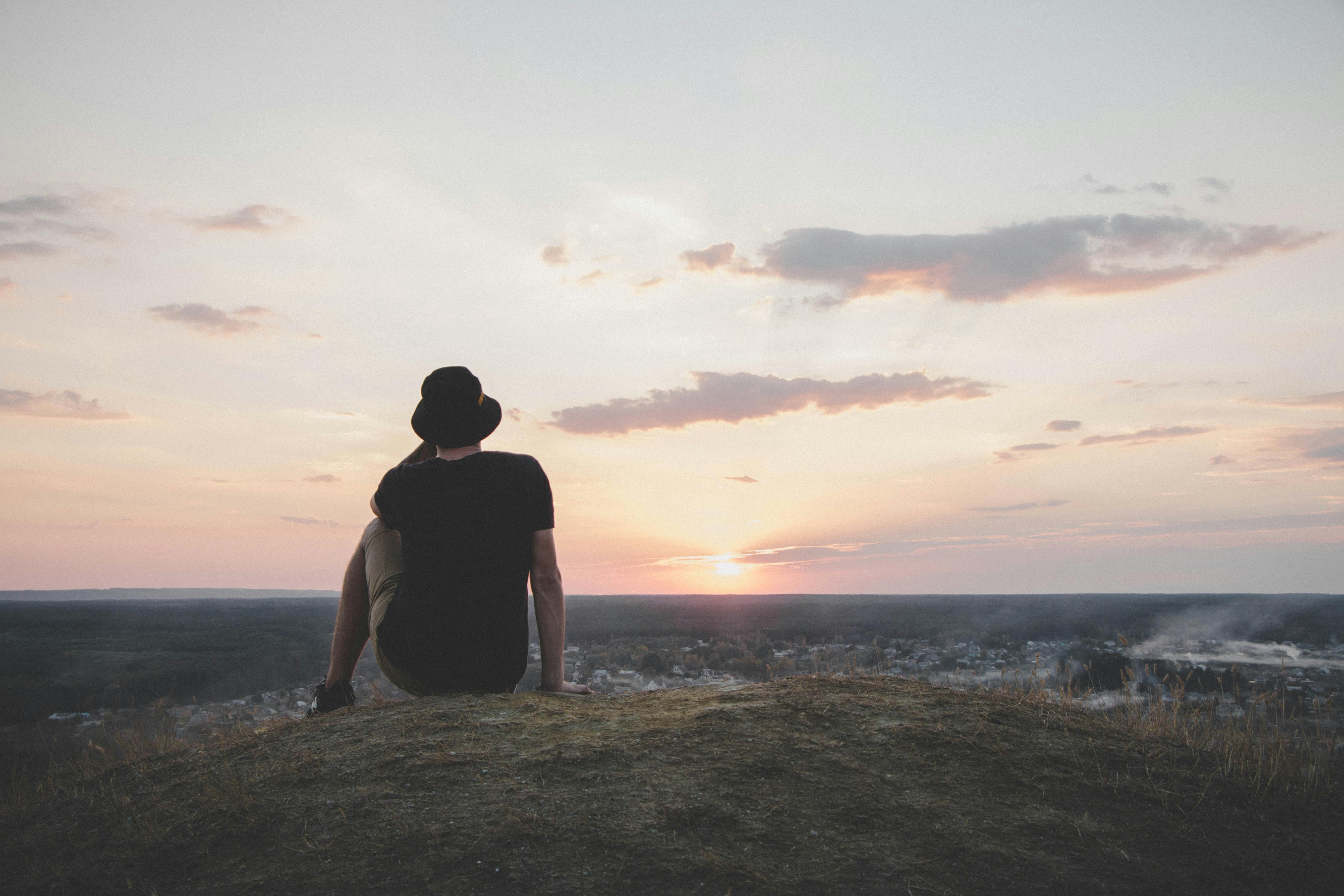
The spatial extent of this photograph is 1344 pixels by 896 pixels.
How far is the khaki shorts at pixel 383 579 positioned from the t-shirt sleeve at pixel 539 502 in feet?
0.83

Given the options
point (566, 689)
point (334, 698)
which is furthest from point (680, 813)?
point (334, 698)

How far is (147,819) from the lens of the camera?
2865 millimetres

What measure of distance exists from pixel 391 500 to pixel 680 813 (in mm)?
1992

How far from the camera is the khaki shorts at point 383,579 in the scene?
3.66m

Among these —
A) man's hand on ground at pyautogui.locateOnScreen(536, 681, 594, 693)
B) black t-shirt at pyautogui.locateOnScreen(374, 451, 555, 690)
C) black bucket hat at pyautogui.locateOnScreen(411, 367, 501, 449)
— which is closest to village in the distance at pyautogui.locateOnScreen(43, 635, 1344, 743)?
man's hand on ground at pyautogui.locateOnScreen(536, 681, 594, 693)

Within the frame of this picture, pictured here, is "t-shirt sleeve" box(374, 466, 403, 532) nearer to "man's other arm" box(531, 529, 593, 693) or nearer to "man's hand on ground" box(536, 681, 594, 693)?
"man's other arm" box(531, 529, 593, 693)

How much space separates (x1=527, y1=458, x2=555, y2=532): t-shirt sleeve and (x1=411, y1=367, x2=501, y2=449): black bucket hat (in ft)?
1.13

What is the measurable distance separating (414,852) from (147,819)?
1.31m

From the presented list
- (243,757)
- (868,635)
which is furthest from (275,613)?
(243,757)

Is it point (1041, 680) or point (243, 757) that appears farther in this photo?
point (1041, 680)

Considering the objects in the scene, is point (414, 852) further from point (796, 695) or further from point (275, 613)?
point (275, 613)

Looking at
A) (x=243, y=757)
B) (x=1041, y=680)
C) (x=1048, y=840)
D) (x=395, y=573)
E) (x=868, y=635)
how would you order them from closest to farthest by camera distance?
(x=1048, y=840) → (x=243, y=757) → (x=395, y=573) → (x=1041, y=680) → (x=868, y=635)

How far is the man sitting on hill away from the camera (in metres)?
3.52

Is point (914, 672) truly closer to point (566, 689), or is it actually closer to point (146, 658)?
point (566, 689)
